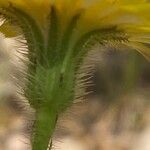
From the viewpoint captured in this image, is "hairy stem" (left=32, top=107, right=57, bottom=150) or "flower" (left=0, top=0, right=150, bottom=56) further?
"hairy stem" (left=32, top=107, right=57, bottom=150)

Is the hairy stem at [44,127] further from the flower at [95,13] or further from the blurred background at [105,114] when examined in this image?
the blurred background at [105,114]

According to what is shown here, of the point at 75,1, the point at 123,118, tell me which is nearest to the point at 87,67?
the point at 75,1

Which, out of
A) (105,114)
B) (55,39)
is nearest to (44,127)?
(55,39)

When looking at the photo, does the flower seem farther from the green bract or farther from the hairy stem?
the hairy stem

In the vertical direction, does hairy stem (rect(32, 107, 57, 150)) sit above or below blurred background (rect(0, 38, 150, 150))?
below

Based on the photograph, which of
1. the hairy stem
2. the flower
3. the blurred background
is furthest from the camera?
the blurred background

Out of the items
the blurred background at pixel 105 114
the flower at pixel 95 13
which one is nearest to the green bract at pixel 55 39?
the flower at pixel 95 13

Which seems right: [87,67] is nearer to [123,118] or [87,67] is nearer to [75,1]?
[75,1]

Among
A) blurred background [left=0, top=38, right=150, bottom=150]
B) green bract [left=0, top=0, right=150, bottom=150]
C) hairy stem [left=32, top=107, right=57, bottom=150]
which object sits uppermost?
blurred background [left=0, top=38, right=150, bottom=150]

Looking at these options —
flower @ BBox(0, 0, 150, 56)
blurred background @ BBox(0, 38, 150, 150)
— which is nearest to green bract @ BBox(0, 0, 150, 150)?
flower @ BBox(0, 0, 150, 56)
